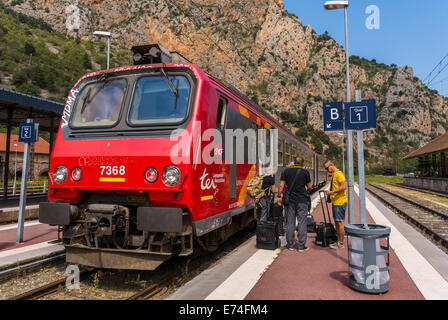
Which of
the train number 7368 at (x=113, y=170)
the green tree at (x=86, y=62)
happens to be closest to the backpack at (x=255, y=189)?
the train number 7368 at (x=113, y=170)

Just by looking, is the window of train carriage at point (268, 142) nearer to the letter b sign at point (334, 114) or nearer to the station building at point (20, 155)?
the letter b sign at point (334, 114)

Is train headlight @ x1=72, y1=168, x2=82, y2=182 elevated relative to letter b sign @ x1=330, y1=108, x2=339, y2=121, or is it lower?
lower

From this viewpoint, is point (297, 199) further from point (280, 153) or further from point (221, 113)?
point (280, 153)

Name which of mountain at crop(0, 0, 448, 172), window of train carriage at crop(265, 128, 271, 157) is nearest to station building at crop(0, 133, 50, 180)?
window of train carriage at crop(265, 128, 271, 157)

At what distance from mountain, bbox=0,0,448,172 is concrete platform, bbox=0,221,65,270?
318ft

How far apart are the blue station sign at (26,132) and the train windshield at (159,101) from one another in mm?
4321

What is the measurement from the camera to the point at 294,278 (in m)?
4.51

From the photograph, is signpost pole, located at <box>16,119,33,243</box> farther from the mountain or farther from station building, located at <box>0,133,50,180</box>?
the mountain

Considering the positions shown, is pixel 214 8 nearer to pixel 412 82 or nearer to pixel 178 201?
pixel 412 82

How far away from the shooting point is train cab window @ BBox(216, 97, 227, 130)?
5.05 metres

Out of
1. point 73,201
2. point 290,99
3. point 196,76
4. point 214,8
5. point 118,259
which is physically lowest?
point 118,259

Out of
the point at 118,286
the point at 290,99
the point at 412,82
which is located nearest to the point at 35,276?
the point at 118,286

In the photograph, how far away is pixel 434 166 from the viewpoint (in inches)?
1203
